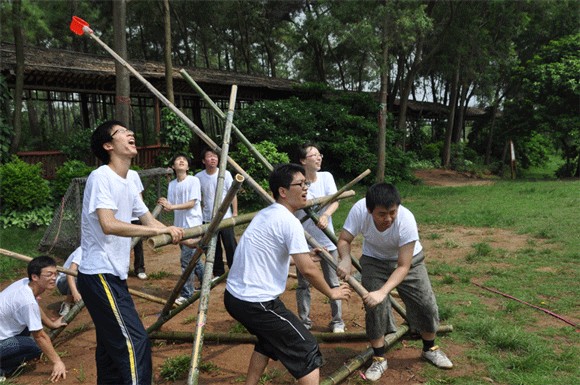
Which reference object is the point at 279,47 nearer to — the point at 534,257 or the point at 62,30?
the point at 62,30

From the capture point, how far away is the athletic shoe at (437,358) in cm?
392

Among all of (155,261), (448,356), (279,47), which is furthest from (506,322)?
(279,47)

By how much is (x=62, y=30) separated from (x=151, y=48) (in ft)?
25.4

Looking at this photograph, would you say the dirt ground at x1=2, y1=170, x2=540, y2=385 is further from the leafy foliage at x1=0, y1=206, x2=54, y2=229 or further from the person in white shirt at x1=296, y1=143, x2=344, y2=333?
the leafy foliage at x1=0, y1=206, x2=54, y2=229

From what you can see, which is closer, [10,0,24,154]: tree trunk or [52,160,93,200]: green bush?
[10,0,24,154]: tree trunk

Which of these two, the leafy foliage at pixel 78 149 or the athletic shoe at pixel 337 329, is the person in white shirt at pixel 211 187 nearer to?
the athletic shoe at pixel 337 329

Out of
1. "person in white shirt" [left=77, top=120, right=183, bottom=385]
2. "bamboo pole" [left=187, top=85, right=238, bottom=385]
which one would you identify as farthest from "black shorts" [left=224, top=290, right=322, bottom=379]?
"person in white shirt" [left=77, top=120, right=183, bottom=385]

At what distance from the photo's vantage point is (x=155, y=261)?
8.12 m

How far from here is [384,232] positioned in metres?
3.70

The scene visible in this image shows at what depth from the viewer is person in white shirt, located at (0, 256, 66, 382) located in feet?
13.3

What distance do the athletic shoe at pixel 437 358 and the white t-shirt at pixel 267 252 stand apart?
1.73 metres

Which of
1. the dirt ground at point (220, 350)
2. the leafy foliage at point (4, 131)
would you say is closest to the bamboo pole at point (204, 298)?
the dirt ground at point (220, 350)

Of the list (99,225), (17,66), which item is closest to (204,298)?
(99,225)

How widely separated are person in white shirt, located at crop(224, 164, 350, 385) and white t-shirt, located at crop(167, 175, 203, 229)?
9.01 ft
